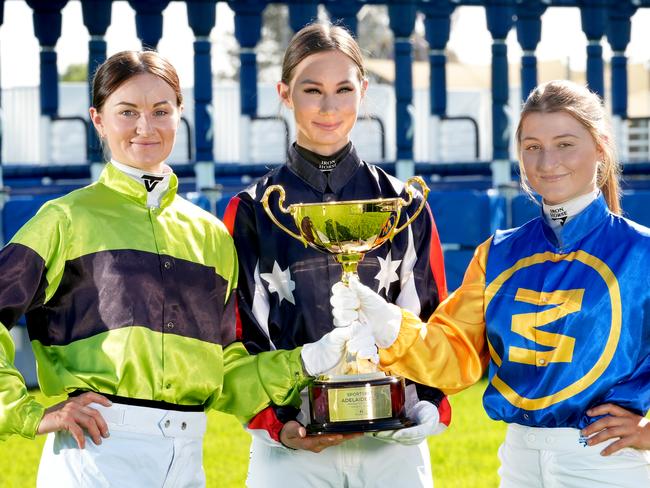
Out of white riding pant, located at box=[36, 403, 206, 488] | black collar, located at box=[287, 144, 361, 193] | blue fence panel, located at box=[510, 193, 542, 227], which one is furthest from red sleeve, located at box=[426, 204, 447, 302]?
blue fence panel, located at box=[510, 193, 542, 227]

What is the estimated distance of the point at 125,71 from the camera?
316 centimetres

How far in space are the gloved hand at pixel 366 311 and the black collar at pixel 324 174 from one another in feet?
1.44

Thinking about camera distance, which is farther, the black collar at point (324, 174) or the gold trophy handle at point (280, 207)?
the black collar at point (324, 174)

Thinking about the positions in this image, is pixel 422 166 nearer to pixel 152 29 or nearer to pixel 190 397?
pixel 152 29

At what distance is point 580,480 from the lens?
9.85 ft

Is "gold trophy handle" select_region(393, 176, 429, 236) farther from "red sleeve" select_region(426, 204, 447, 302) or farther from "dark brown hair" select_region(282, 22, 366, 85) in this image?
"dark brown hair" select_region(282, 22, 366, 85)

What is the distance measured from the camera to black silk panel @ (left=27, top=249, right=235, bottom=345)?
2998 mm

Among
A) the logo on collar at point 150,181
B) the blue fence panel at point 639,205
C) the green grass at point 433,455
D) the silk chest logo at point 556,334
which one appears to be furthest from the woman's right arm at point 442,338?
the blue fence panel at point 639,205

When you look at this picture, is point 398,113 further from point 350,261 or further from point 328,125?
point 350,261

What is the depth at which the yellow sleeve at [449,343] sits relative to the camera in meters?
3.12

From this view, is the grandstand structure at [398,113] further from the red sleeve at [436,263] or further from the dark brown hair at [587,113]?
the dark brown hair at [587,113]

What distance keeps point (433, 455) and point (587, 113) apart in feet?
11.4

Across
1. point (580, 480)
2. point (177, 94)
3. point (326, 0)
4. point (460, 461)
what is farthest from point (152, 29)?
point (580, 480)

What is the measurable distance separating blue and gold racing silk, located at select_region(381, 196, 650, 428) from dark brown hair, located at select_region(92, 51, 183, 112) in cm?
93
